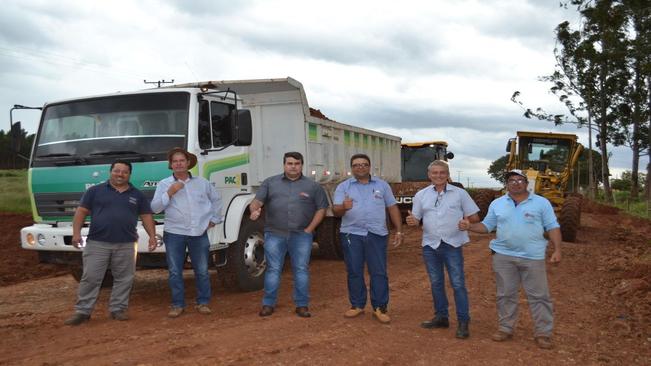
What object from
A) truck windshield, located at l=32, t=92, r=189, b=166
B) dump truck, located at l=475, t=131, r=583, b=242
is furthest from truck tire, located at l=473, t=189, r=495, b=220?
truck windshield, located at l=32, t=92, r=189, b=166

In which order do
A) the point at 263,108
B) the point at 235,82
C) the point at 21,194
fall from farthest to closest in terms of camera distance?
1. the point at 21,194
2. the point at 263,108
3. the point at 235,82

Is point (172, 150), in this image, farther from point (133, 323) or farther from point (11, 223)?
point (11, 223)

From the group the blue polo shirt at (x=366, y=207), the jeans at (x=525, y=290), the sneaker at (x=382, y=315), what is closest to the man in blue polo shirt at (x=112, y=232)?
the blue polo shirt at (x=366, y=207)

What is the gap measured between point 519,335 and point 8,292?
279 inches

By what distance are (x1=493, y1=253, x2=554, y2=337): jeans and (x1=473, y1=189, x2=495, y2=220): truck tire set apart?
10.7 m

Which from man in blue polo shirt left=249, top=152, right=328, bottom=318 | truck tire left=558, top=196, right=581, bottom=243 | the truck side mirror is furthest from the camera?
truck tire left=558, top=196, right=581, bottom=243

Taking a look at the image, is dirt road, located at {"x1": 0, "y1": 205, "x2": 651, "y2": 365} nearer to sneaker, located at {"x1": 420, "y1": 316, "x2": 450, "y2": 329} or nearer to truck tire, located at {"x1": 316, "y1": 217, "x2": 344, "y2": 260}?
sneaker, located at {"x1": 420, "y1": 316, "x2": 450, "y2": 329}

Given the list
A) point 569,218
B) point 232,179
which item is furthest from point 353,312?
point 569,218

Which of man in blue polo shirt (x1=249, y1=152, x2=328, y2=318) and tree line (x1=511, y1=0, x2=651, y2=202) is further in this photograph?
tree line (x1=511, y1=0, x2=651, y2=202)

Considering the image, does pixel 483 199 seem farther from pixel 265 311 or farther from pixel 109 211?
pixel 109 211

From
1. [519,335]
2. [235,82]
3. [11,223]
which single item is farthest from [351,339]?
[11,223]

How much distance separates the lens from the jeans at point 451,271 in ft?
18.2

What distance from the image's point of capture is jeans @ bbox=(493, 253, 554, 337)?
5215 millimetres

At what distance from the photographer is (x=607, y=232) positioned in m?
17.4
